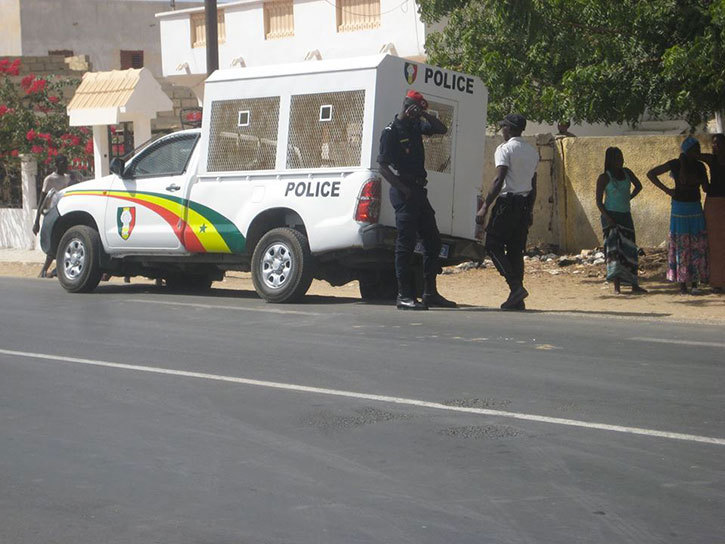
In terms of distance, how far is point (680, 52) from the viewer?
43.4 ft

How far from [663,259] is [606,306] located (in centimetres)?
389

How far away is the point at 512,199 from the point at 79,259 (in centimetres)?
541

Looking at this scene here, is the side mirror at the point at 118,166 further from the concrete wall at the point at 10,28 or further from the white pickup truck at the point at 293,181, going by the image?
the concrete wall at the point at 10,28

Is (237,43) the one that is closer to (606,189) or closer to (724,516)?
(606,189)

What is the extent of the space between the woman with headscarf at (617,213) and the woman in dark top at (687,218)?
12.4 inches

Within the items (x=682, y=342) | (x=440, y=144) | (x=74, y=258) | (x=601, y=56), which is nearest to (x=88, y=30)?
(x=74, y=258)

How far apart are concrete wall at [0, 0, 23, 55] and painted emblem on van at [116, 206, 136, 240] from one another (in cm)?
Result: 3003

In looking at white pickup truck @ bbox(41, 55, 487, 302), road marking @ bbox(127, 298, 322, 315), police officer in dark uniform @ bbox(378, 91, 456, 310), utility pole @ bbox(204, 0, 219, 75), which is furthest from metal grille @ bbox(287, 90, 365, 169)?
utility pole @ bbox(204, 0, 219, 75)

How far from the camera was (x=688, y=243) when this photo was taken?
44.0ft

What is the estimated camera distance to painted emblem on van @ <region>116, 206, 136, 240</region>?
13.8m

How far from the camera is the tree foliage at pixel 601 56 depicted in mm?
13336

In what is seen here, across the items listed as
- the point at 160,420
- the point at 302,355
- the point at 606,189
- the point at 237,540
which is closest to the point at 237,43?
the point at 606,189

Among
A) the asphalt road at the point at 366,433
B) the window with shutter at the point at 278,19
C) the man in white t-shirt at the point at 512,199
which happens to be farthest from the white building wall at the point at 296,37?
the asphalt road at the point at 366,433

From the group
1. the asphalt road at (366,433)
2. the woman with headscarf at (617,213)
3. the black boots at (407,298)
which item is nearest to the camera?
the asphalt road at (366,433)
